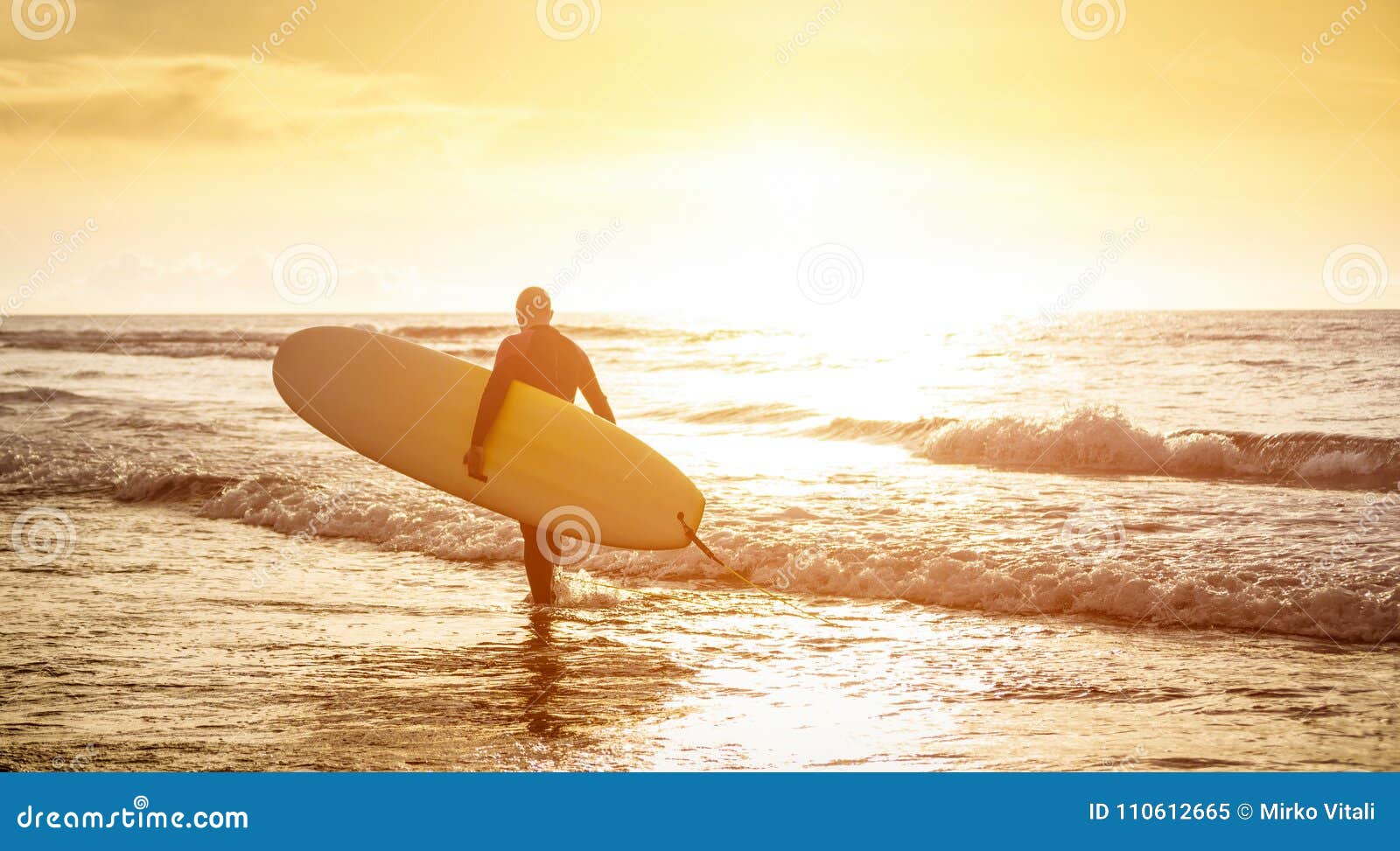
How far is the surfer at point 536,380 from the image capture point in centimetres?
548

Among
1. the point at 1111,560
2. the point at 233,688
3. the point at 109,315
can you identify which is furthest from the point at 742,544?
the point at 109,315

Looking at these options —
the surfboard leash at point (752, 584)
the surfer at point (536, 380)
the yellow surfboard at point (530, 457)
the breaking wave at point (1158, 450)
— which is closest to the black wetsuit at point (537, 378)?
the surfer at point (536, 380)

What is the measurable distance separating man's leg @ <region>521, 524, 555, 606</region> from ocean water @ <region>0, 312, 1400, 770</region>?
104mm

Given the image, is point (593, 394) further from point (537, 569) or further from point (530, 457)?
point (537, 569)

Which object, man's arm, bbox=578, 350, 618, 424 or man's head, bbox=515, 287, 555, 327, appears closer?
man's head, bbox=515, 287, 555, 327

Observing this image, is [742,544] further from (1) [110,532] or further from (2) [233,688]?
(1) [110,532]

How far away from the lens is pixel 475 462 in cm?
560

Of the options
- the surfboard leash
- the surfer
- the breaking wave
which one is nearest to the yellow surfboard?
the surfboard leash

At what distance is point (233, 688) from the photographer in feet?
13.4

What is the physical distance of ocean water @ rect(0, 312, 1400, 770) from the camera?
363cm

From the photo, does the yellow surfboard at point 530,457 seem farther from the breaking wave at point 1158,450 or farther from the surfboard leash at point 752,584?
the breaking wave at point 1158,450

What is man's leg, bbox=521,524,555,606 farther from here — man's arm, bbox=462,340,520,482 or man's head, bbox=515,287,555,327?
man's head, bbox=515,287,555,327

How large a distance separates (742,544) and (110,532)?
4399 mm

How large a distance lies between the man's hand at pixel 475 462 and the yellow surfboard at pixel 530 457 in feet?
0.38
